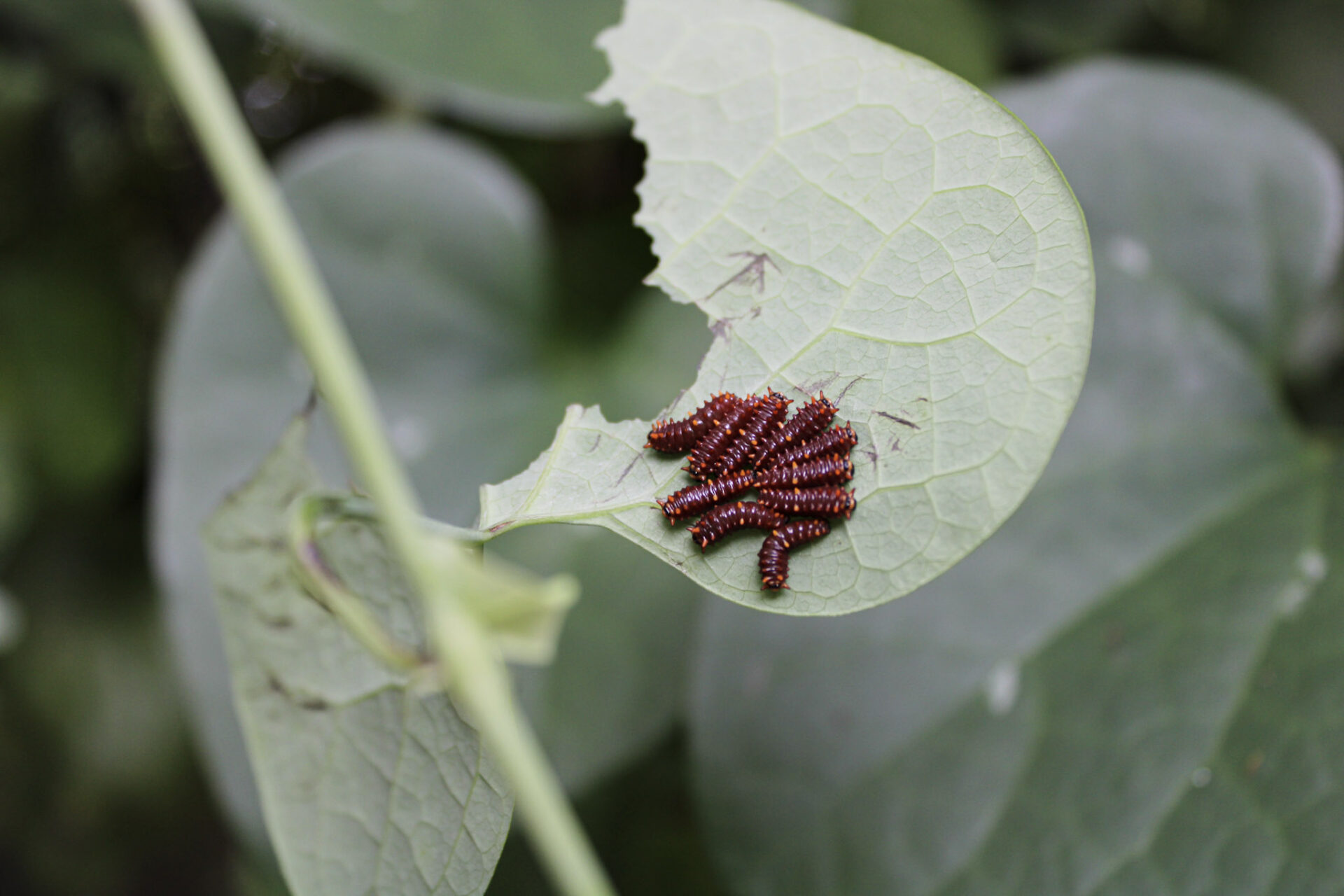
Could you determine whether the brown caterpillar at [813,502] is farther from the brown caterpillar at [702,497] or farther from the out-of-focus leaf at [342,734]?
the out-of-focus leaf at [342,734]

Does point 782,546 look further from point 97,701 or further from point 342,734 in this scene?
point 97,701

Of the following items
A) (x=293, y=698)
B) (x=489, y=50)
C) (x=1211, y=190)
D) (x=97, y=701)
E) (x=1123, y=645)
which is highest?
(x=489, y=50)

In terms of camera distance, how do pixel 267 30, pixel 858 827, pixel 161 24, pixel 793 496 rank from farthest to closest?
pixel 267 30 → pixel 858 827 → pixel 793 496 → pixel 161 24

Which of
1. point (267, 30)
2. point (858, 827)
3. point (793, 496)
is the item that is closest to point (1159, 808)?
point (858, 827)

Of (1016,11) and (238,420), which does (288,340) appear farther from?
(1016,11)

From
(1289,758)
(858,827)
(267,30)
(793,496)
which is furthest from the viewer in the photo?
(267,30)

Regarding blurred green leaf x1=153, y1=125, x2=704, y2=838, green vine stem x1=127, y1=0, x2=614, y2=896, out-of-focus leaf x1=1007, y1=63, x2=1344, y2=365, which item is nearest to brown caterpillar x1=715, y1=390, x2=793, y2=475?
green vine stem x1=127, y1=0, x2=614, y2=896

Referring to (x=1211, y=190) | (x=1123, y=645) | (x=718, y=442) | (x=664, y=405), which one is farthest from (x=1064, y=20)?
(x=718, y=442)
